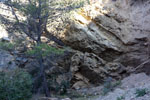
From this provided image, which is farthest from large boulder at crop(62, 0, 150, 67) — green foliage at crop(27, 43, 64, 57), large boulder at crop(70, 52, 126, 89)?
green foliage at crop(27, 43, 64, 57)

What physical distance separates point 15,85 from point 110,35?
20.1 feet

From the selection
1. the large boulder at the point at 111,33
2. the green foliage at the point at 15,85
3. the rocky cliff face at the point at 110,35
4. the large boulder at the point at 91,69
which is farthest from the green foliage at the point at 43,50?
the large boulder at the point at 111,33

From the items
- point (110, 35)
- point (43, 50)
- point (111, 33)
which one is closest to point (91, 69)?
point (110, 35)

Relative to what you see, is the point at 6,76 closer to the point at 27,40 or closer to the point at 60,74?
the point at 27,40

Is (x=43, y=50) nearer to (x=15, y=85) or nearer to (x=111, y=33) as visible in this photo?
(x=15, y=85)

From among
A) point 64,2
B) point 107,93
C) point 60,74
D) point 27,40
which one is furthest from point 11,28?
point 107,93

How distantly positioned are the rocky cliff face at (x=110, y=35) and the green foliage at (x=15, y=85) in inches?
138

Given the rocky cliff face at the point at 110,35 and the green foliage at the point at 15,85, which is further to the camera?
the rocky cliff face at the point at 110,35

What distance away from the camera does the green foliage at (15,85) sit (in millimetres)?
8242

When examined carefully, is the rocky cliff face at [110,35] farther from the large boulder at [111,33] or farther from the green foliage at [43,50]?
the green foliage at [43,50]

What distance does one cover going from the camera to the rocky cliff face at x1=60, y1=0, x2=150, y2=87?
12.0 metres

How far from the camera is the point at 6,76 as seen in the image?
8656 millimetres

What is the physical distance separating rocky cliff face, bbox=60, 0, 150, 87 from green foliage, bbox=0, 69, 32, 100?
3505 mm

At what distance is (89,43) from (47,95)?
3.62m
